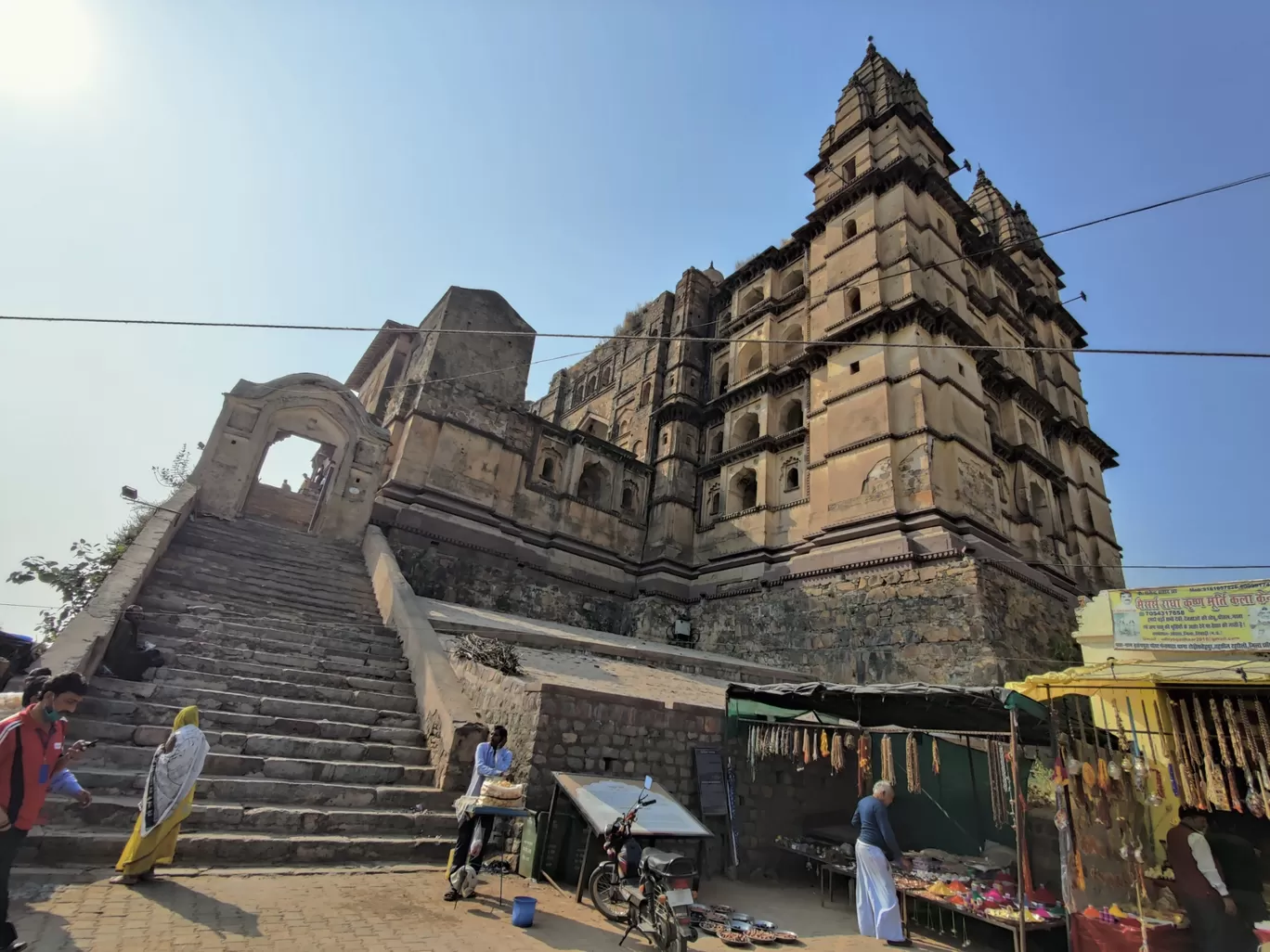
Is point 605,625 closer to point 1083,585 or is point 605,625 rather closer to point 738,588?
point 738,588

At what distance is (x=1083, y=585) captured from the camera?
17.6m

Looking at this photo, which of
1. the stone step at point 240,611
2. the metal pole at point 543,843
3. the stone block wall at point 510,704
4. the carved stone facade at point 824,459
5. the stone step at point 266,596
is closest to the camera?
the metal pole at point 543,843

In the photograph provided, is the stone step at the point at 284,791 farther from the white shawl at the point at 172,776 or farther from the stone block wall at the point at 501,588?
the stone block wall at the point at 501,588

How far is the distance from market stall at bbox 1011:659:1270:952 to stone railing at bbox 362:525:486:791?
5885 mm

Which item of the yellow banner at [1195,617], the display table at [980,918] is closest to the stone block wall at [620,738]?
the display table at [980,918]

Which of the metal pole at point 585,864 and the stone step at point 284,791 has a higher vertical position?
the stone step at point 284,791

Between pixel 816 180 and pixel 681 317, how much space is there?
651cm

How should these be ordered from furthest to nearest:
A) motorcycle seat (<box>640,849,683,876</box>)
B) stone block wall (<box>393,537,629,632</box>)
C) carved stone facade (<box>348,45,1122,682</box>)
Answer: stone block wall (<box>393,537,629,632</box>)
carved stone facade (<box>348,45,1122,682</box>)
motorcycle seat (<box>640,849,683,876</box>)

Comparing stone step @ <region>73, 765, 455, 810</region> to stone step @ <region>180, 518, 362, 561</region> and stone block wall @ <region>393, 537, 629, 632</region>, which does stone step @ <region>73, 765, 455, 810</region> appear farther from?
stone block wall @ <region>393, 537, 629, 632</region>

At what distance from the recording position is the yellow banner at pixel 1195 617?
8.72 metres

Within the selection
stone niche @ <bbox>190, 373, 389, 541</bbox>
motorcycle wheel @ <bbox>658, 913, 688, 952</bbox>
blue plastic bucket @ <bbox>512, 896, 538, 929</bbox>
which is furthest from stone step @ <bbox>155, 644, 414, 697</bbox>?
stone niche @ <bbox>190, 373, 389, 541</bbox>

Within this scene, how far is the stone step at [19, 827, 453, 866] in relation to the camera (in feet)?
15.5

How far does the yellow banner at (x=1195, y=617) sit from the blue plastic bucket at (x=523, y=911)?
1000 cm

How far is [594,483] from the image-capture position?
2041 cm
